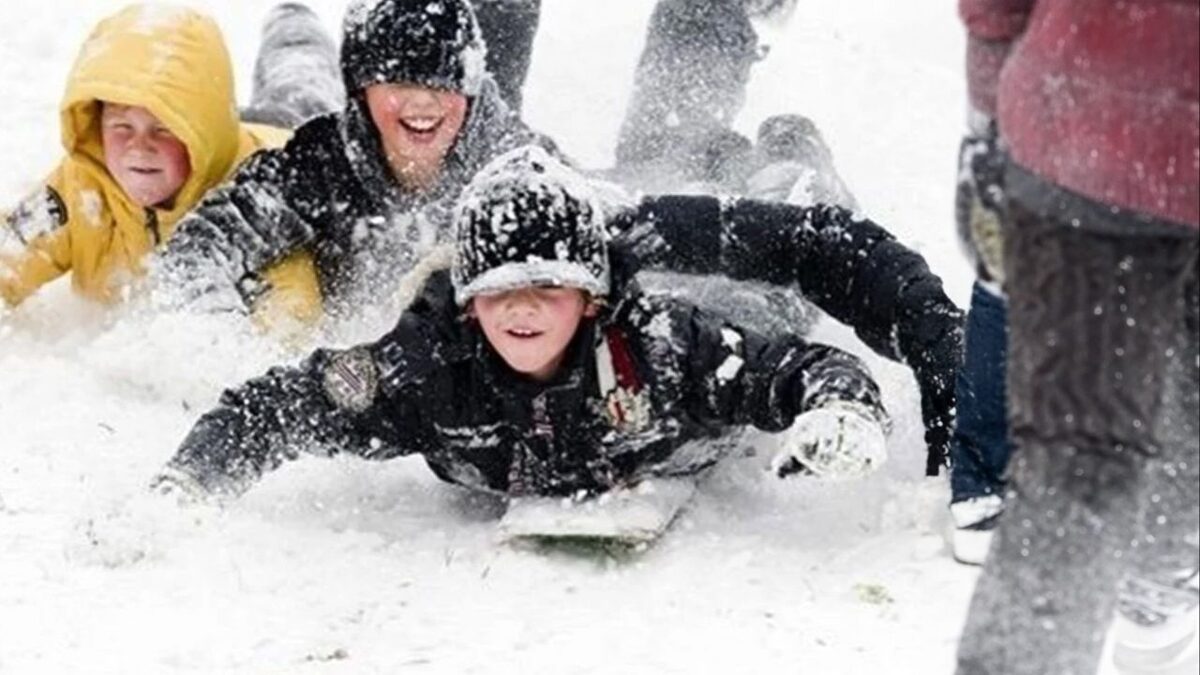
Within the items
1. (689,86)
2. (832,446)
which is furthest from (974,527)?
(689,86)

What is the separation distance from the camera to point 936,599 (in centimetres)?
345

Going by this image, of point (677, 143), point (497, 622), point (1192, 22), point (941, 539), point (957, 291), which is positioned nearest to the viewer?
point (1192, 22)

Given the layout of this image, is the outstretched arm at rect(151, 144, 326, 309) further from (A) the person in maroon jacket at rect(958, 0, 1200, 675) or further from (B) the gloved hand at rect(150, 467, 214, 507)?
(A) the person in maroon jacket at rect(958, 0, 1200, 675)

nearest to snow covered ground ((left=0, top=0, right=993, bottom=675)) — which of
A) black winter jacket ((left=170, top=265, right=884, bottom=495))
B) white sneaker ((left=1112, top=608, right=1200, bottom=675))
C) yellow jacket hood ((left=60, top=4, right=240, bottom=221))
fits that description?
black winter jacket ((left=170, top=265, right=884, bottom=495))

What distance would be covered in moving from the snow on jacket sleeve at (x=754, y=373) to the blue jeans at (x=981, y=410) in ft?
0.57

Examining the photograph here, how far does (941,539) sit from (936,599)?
0.28 meters

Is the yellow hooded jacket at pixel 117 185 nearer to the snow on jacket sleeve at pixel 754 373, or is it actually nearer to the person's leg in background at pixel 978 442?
the snow on jacket sleeve at pixel 754 373

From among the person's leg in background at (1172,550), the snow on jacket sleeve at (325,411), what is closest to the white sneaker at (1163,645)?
the person's leg in background at (1172,550)

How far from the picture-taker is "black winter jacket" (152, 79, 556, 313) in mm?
4980

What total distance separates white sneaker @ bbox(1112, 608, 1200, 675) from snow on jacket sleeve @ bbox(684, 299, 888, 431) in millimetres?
905

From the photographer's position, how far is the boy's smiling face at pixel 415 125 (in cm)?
501

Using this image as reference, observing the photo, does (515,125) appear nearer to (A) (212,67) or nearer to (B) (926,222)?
(A) (212,67)

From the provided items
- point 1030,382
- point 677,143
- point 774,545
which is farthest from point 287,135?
point 1030,382

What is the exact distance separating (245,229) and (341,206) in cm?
27
